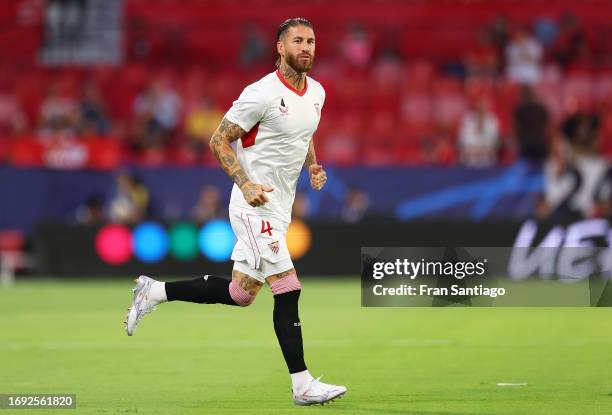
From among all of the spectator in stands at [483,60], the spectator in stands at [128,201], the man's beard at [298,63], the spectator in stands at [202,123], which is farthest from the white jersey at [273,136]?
the spectator in stands at [483,60]

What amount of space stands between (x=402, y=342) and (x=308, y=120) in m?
3.94

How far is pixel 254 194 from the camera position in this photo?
7723mm

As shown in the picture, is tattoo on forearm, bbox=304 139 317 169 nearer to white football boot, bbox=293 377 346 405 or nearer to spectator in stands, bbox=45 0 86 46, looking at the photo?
white football boot, bbox=293 377 346 405

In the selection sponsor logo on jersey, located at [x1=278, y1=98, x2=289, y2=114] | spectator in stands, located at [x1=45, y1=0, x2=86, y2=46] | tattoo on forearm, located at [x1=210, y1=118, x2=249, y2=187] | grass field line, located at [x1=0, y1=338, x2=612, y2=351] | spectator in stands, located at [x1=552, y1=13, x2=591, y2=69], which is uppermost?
spectator in stands, located at [x1=45, y1=0, x2=86, y2=46]

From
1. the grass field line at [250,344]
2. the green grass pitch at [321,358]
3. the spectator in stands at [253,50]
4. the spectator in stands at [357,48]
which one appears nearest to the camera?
the green grass pitch at [321,358]

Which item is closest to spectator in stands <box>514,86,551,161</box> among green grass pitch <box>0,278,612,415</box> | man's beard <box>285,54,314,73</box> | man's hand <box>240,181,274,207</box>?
green grass pitch <box>0,278,612,415</box>

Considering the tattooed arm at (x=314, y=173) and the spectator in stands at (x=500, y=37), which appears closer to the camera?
the tattooed arm at (x=314, y=173)

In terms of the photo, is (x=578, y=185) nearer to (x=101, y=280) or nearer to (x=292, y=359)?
(x=101, y=280)

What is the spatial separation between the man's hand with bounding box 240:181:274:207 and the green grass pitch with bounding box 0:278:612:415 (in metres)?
1.20

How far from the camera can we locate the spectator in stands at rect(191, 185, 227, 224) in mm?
20094

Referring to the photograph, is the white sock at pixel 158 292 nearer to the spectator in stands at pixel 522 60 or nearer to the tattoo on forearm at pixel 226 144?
the tattoo on forearm at pixel 226 144

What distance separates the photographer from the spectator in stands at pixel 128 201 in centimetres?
2045

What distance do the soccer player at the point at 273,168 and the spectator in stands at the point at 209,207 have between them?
11845 millimetres

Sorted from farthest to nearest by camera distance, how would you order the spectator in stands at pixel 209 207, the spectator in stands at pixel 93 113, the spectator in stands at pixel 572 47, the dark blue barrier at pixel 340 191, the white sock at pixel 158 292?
the spectator in stands at pixel 572 47 → the spectator in stands at pixel 93 113 → the dark blue barrier at pixel 340 191 → the spectator in stands at pixel 209 207 → the white sock at pixel 158 292
